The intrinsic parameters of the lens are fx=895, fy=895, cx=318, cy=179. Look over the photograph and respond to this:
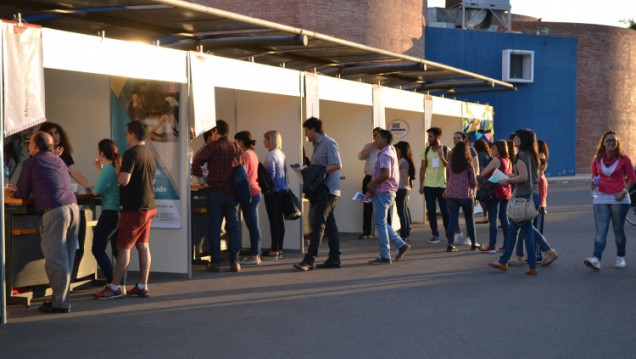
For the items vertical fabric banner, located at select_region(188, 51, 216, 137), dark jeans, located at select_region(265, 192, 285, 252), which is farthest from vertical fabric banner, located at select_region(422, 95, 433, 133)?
vertical fabric banner, located at select_region(188, 51, 216, 137)

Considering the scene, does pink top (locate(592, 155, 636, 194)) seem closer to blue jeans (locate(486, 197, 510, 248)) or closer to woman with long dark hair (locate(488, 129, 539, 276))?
woman with long dark hair (locate(488, 129, 539, 276))

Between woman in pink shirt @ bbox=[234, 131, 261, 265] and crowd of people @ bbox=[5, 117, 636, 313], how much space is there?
0.01m

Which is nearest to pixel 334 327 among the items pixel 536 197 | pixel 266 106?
pixel 536 197

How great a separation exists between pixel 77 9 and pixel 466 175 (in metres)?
6.25

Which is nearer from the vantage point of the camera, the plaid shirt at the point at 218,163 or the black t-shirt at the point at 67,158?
the black t-shirt at the point at 67,158

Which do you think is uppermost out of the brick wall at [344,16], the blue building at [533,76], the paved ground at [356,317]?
the brick wall at [344,16]

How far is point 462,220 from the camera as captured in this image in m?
20.2

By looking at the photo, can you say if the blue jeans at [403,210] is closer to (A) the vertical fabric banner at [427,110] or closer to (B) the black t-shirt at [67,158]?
(A) the vertical fabric banner at [427,110]

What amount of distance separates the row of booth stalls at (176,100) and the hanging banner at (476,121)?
6.01m

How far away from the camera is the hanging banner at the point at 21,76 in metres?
7.91

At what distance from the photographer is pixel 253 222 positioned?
1202 cm

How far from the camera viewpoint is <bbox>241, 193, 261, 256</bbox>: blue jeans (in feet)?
39.2

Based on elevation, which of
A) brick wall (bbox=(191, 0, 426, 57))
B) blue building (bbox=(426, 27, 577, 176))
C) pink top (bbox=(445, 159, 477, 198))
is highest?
brick wall (bbox=(191, 0, 426, 57))

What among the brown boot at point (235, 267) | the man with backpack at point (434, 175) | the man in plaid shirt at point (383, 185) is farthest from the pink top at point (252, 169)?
the man with backpack at point (434, 175)
